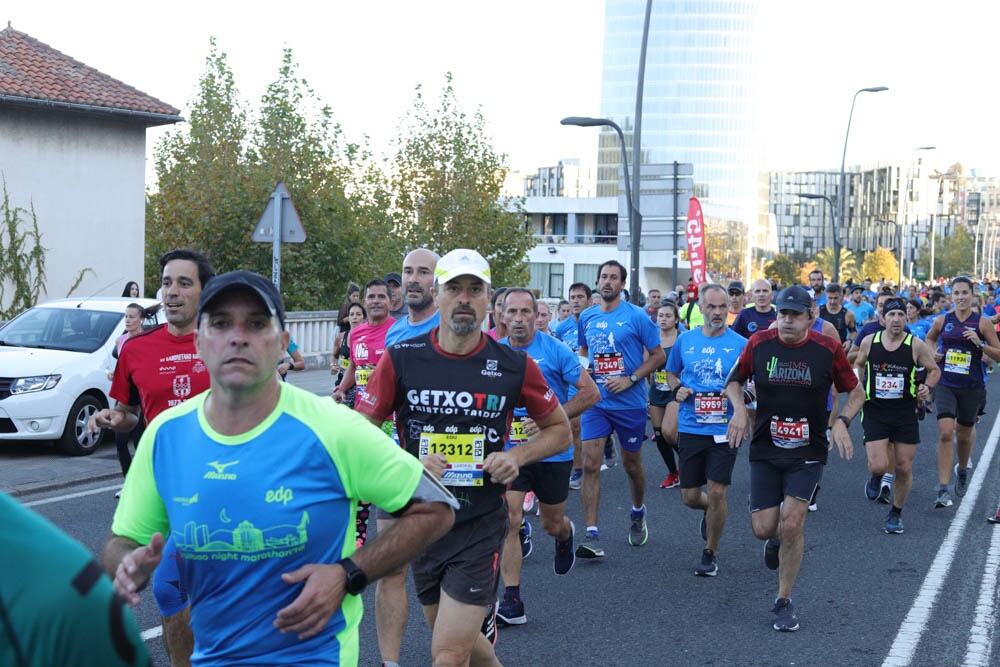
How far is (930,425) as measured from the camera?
61.6ft

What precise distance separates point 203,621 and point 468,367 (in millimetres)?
2171

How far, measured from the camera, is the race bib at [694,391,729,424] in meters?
8.57

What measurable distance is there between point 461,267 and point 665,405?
340 inches

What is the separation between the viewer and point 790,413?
723 cm

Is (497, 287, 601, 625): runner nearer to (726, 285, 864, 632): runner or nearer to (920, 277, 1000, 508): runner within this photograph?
(726, 285, 864, 632): runner

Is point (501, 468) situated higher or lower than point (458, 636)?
higher

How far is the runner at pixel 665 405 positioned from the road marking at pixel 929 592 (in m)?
2.31

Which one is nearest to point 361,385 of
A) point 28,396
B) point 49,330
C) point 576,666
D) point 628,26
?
point 576,666

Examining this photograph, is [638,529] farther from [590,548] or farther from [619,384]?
[619,384]

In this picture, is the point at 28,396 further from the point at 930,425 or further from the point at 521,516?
the point at 930,425

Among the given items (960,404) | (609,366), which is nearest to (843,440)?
(609,366)

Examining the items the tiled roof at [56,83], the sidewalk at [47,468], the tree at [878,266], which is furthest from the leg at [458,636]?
the tree at [878,266]

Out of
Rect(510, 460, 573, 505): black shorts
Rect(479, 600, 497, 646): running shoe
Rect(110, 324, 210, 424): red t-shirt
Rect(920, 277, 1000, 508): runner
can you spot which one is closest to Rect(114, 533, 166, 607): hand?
Rect(479, 600, 497, 646): running shoe

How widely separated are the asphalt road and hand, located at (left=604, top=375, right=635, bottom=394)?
1221 millimetres
